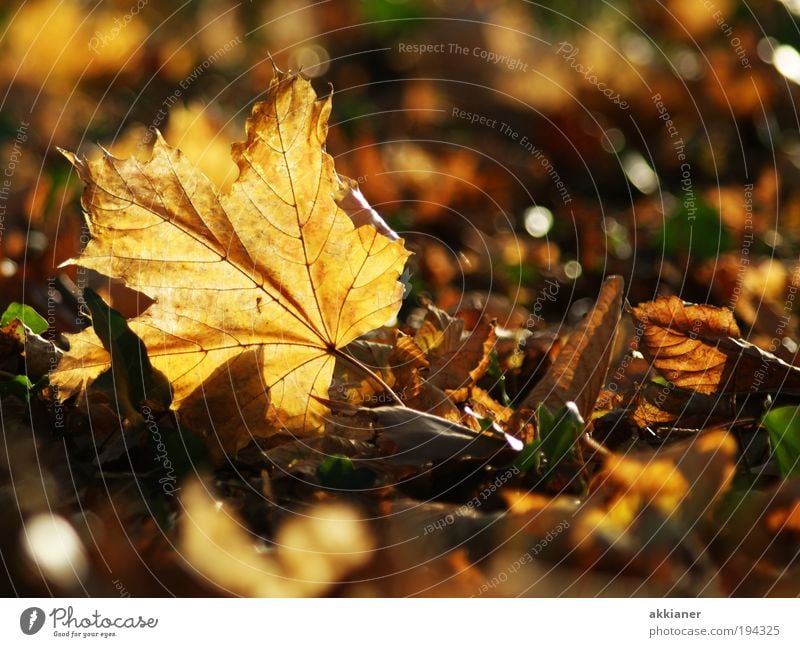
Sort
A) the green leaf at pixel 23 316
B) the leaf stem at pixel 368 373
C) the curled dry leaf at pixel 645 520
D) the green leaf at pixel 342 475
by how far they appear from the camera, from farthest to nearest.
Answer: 1. the green leaf at pixel 23 316
2. the leaf stem at pixel 368 373
3. the green leaf at pixel 342 475
4. the curled dry leaf at pixel 645 520

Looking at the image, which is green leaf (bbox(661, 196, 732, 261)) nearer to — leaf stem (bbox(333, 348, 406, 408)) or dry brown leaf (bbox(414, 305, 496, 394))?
dry brown leaf (bbox(414, 305, 496, 394))

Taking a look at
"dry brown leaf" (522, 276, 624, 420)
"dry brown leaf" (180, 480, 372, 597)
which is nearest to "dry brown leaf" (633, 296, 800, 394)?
"dry brown leaf" (522, 276, 624, 420)

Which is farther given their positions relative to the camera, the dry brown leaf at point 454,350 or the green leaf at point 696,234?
the green leaf at point 696,234

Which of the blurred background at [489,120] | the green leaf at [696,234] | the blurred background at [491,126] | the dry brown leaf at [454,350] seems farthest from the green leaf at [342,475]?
the green leaf at [696,234]

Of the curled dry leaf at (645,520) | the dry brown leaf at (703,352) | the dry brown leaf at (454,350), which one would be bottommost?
the curled dry leaf at (645,520)

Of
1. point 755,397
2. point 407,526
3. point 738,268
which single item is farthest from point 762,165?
point 407,526

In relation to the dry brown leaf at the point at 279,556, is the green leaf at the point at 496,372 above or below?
above

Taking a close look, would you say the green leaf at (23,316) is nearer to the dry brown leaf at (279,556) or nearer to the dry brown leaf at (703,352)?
the dry brown leaf at (279,556)
